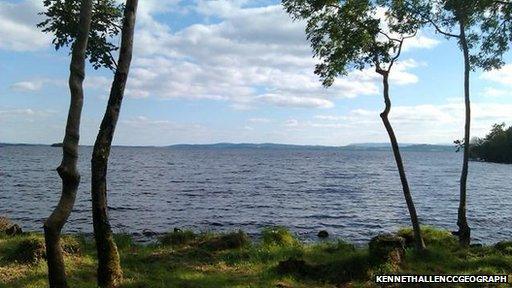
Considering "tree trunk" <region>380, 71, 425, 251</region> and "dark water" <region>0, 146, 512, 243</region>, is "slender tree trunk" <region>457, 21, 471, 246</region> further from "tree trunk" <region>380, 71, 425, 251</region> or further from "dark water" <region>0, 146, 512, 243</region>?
"dark water" <region>0, 146, 512, 243</region>

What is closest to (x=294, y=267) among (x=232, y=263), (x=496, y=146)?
(x=232, y=263)

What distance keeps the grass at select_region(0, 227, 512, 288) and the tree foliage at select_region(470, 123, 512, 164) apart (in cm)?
14407

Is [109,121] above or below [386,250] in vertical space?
above

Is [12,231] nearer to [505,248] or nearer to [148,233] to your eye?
[148,233]

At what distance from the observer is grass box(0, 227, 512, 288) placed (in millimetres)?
13828

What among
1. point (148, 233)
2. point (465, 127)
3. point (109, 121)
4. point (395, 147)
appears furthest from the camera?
point (148, 233)

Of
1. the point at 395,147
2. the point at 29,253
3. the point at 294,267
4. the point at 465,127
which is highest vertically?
the point at 465,127

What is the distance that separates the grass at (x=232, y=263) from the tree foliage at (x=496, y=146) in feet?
473

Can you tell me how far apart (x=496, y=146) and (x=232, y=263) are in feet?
546

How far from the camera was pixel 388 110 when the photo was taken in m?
18.9

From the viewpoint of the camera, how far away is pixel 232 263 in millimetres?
17094

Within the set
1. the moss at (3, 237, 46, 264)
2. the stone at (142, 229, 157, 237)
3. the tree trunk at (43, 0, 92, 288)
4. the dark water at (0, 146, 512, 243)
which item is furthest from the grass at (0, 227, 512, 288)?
the dark water at (0, 146, 512, 243)

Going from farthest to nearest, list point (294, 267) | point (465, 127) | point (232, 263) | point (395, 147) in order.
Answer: point (465, 127), point (395, 147), point (232, 263), point (294, 267)

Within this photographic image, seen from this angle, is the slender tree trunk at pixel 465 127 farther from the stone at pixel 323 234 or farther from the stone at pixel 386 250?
the stone at pixel 323 234
